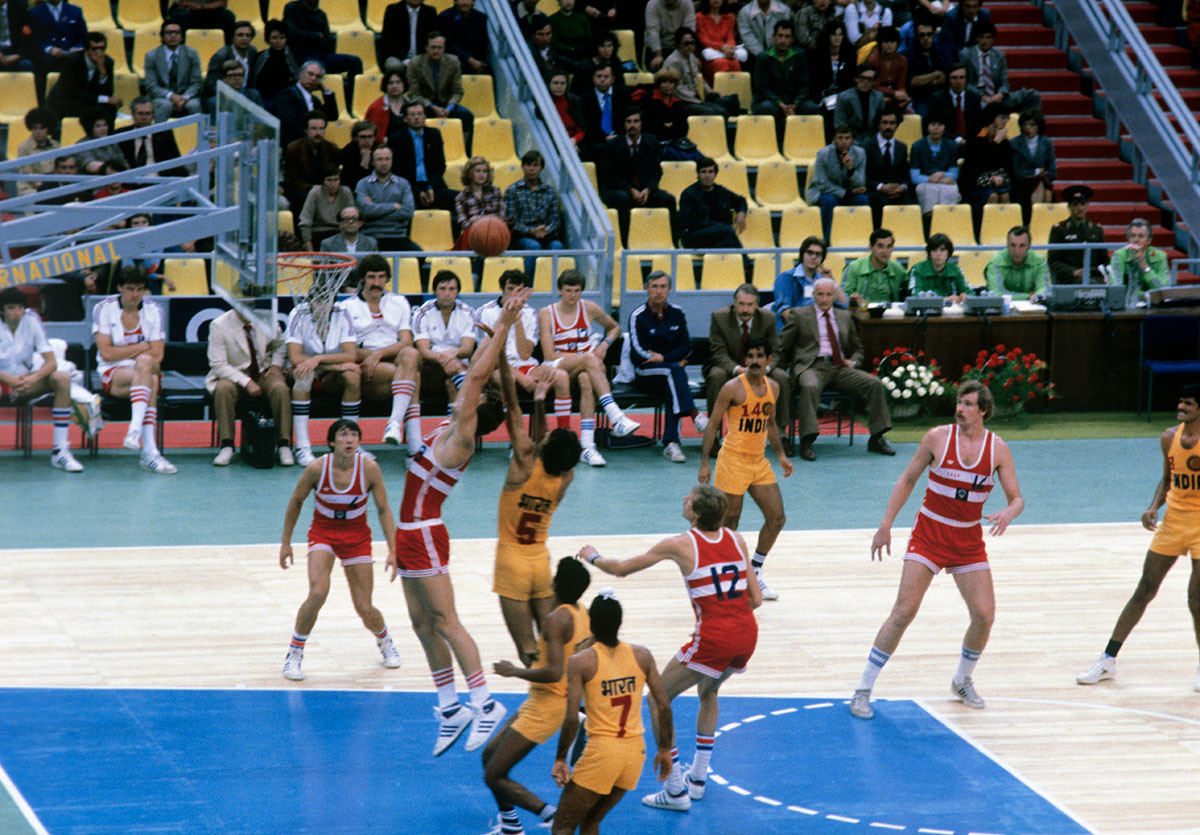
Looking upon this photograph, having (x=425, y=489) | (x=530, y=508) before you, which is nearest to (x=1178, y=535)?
(x=530, y=508)

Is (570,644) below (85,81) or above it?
below

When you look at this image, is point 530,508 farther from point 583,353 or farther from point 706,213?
point 706,213

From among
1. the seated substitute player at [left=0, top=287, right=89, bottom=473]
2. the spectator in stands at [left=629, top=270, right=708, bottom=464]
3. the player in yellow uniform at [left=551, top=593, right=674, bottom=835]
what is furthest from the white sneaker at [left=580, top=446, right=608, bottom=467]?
the player in yellow uniform at [left=551, top=593, right=674, bottom=835]

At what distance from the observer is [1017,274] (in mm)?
17047

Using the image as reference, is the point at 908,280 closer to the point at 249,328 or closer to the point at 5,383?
the point at 249,328

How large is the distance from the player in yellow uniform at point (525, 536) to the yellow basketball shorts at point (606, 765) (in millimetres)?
1470

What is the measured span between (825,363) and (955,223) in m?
3.76

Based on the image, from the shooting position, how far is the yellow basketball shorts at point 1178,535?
347 inches

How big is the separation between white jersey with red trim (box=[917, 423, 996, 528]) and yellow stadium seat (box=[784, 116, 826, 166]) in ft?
34.4

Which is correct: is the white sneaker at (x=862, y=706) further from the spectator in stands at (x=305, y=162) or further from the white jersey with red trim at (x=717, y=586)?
the spectator in stands at (x=305, y=162)

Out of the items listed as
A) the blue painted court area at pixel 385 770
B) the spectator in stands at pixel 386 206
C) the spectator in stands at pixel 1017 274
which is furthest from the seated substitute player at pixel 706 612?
the spectator in stands at pixel 1017 274

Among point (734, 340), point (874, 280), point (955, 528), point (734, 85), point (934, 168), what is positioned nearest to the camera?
point (955, 528)

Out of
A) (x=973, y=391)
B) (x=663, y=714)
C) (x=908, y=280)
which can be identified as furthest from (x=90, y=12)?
(x=663, y=714)

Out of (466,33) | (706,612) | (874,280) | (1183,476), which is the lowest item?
(706,612)
